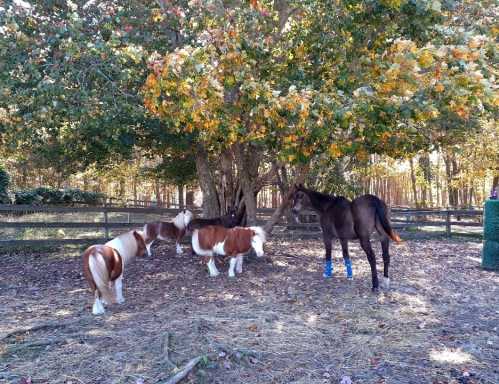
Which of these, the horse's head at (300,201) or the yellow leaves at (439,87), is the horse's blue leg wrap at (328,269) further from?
the yellow leaves at (439,87)

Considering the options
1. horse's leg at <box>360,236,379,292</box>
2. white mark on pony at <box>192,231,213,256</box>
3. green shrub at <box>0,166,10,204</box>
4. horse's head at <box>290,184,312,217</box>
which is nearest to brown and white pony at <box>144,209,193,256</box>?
white mark on pony at <box>192,231,213,256</box>

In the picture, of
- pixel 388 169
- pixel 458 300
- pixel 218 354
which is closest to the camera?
pixel 218 354

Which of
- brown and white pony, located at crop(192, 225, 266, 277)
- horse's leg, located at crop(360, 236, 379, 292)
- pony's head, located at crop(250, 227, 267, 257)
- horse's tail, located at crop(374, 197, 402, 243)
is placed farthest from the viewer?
brown and white pony, located at crop(192, 225, 266, 277)

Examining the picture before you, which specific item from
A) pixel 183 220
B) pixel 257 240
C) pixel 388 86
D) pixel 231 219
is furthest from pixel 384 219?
pixel 183 220

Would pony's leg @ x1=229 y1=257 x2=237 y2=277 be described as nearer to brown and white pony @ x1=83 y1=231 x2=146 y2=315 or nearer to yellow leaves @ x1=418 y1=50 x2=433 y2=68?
brown and white pony @ x1=83 y1=231 x2=146 y2=315

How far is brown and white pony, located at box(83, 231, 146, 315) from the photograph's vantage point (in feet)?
18.8

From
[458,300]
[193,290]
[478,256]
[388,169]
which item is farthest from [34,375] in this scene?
[388,169]

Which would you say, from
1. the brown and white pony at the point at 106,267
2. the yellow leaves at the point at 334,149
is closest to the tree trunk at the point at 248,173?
the yellow leaves at the point at 334,149

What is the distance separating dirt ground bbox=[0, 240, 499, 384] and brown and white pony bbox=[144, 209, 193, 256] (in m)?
0.88

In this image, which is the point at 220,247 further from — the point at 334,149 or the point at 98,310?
the point at 334,149

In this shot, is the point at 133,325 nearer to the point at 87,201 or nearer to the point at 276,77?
the point at 276,77

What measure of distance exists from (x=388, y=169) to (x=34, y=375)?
57.2 feet

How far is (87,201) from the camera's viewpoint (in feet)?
73.5

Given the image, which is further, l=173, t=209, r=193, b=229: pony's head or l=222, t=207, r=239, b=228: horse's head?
l=173, t=209, r=193, b=229: pony's head
